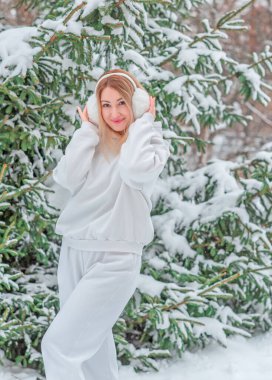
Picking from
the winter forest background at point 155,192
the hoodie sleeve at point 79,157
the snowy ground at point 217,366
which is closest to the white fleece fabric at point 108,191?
the hoodie sleeve at point 79,157

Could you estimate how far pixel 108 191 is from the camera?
2766 mm

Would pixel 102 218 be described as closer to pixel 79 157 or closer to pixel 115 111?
pixel 79 157

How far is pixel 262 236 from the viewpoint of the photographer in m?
4.83

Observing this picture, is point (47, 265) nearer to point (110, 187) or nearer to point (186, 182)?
point (186, 182)

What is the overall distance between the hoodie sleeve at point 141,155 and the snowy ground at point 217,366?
2090 mm

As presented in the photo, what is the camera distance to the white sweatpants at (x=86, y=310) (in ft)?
8.74

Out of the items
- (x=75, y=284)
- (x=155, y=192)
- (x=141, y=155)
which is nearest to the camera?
(x=141, y=155)

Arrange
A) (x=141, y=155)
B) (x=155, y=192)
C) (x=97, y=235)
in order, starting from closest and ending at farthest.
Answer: (x=141, y=155)
(x=97, y=235)
(x=155, y=192)

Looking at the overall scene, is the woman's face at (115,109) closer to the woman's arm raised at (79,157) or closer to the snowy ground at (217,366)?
the woman's arm raised at (79,157)

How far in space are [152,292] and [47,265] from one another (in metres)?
0.81

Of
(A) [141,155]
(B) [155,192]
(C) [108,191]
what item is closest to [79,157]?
(C) [108,191]

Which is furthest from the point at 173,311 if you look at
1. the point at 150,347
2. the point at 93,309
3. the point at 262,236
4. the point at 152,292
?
the point at 93,309

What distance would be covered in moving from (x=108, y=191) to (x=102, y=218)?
0.13m

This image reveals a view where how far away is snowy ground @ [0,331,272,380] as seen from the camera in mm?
4262
